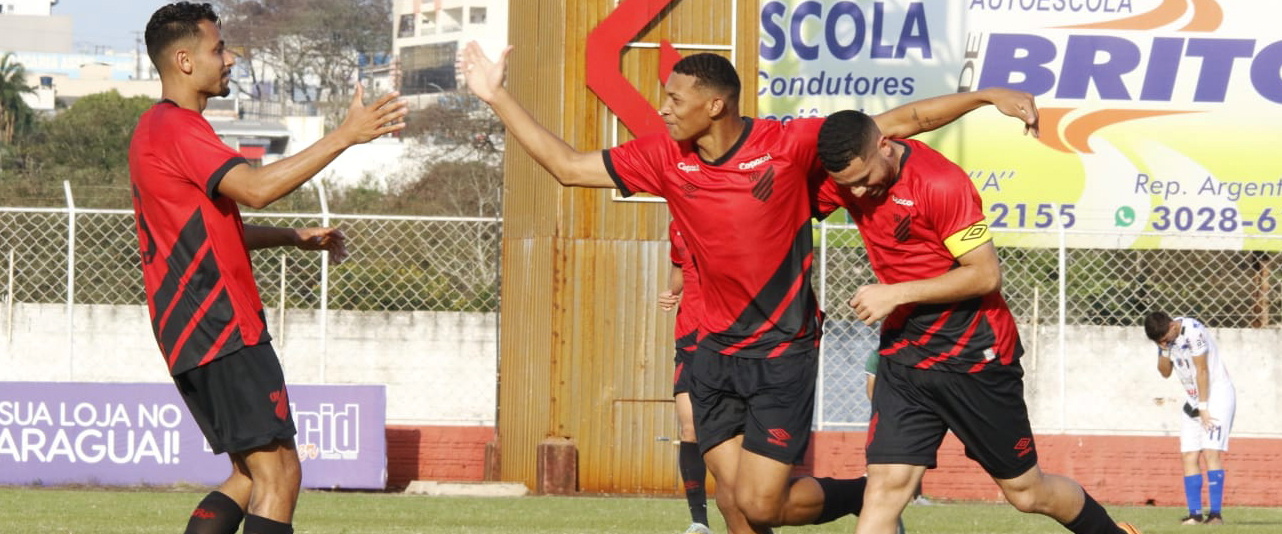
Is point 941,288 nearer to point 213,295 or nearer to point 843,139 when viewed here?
point 843,139

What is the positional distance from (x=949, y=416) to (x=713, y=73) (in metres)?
1.61

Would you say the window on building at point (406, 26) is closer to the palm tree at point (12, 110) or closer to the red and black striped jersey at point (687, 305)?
the palm tree at point (12, 110)

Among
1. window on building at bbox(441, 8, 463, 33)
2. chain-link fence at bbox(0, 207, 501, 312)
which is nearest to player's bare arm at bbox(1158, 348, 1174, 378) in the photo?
chain-link fence at bbox(0, 207, 501, 312)

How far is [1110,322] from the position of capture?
1802 cm

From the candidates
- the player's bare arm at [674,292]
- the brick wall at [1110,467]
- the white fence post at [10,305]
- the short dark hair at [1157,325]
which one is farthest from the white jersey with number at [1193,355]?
the white fence post at [10,305]

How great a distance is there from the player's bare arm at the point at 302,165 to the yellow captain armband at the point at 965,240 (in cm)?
208

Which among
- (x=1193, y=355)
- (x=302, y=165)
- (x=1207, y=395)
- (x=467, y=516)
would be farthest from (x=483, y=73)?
(x=1207, y=395)

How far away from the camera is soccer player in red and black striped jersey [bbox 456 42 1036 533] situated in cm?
646

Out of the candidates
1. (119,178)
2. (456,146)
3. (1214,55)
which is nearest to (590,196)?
(1214,55)

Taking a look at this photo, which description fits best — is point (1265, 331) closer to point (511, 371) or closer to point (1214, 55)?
point (1214, 55)

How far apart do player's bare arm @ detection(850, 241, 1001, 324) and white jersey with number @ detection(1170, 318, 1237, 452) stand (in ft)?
22.9

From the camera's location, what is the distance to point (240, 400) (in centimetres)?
576

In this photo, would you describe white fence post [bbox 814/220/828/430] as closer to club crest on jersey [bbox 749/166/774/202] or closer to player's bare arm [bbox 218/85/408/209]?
club crest on jersey [bbox 749/166/774/202]

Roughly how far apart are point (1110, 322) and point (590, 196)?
6.79m
